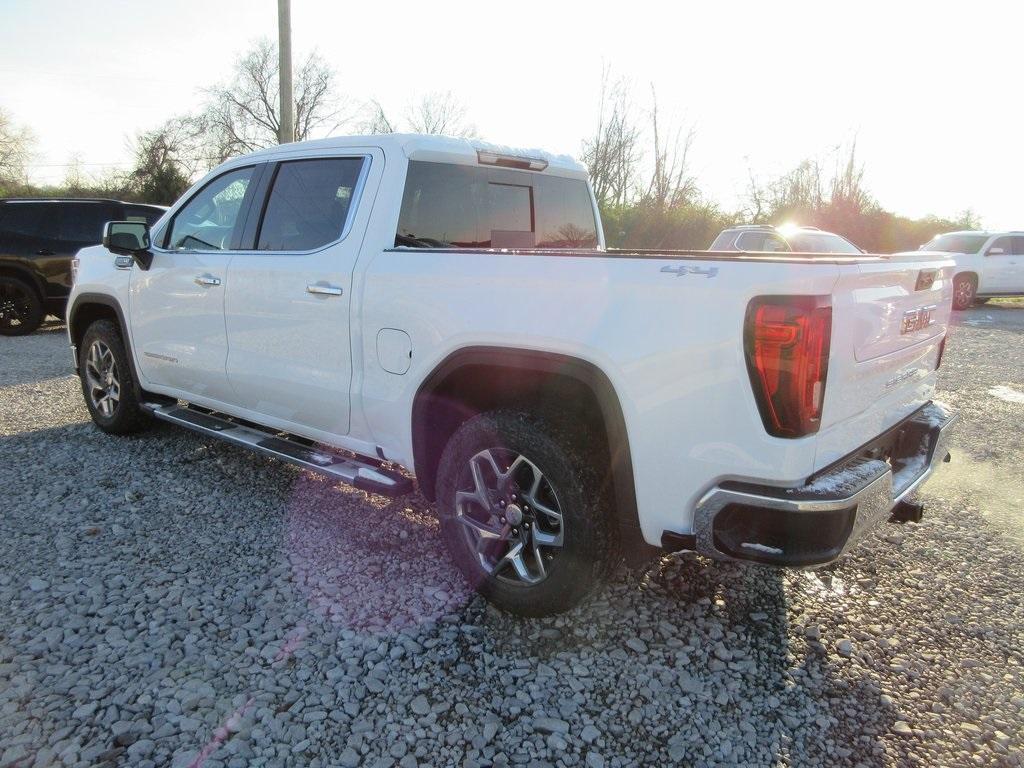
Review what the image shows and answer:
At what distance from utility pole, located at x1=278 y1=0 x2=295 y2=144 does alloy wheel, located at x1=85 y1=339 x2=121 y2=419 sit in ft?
23.1

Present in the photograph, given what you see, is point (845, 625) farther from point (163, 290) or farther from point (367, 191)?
point (163, 290)

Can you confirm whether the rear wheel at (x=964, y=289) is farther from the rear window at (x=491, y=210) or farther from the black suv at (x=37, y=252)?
the black suv at (x=37, y=252)

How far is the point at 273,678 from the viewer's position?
2516mm

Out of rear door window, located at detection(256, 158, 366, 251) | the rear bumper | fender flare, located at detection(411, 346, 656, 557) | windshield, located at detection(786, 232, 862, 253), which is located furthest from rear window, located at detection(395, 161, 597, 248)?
windshield, located at detection(786, 232, 862, 253)

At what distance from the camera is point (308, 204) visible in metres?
3.66

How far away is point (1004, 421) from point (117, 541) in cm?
673

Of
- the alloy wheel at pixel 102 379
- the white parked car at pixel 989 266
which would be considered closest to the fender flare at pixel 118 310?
the alloy wheel at pixel 102 379

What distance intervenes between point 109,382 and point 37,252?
6.67 metres

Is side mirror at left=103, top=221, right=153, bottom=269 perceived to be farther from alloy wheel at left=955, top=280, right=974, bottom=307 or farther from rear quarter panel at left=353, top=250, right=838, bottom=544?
alloy wheel at left=955, top=280, right=974, bottom=307

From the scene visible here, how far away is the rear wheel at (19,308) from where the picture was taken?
10234mm

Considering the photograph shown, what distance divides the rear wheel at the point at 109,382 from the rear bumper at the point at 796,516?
411cm

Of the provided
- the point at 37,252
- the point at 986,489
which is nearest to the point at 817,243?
the point at 986,489

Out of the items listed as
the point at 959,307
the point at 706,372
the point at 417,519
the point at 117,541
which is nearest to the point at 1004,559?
the point at 706,372

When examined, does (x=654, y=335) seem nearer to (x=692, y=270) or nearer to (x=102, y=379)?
(x=692, y=270)
